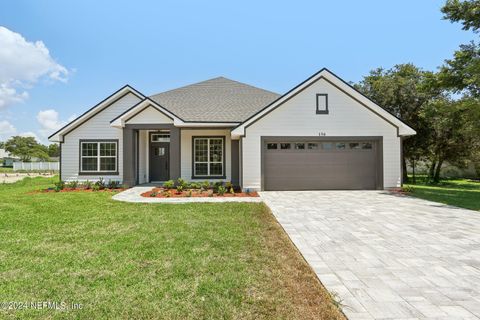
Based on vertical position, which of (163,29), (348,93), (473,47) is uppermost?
(163,29)

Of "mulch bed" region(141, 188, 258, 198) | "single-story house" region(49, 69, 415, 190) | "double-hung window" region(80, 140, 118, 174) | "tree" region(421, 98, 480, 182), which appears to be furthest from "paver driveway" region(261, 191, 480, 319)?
"double-hung window" region(80, 140, 118, 174)

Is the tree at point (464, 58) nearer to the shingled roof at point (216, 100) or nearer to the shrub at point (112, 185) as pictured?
the shingled roof at point (216, 100)

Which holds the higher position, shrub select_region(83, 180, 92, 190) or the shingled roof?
the shingled roof

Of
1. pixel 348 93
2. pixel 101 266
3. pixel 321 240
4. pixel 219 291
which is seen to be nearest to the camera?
pixel 219 291

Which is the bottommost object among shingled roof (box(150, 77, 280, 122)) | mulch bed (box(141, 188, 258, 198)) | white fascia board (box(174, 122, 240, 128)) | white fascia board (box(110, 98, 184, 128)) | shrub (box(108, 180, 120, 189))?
mulch bed (box(141, 188, 258, 198))

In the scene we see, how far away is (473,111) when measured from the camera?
44.1ft

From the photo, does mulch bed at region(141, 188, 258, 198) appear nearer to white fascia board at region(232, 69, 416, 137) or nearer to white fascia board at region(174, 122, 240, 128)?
white fascia board at region(232, 69, 416, 137)

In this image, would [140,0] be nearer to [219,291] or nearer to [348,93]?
[348,93]

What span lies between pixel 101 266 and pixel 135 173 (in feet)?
36.0

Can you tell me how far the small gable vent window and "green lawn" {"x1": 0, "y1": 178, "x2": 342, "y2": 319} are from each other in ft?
26.5

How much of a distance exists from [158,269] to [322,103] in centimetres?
1158

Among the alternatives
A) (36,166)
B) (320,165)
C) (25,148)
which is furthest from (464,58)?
(25,148)

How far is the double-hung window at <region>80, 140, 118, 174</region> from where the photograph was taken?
14.9m

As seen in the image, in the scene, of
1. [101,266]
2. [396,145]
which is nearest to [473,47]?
[396,145]
